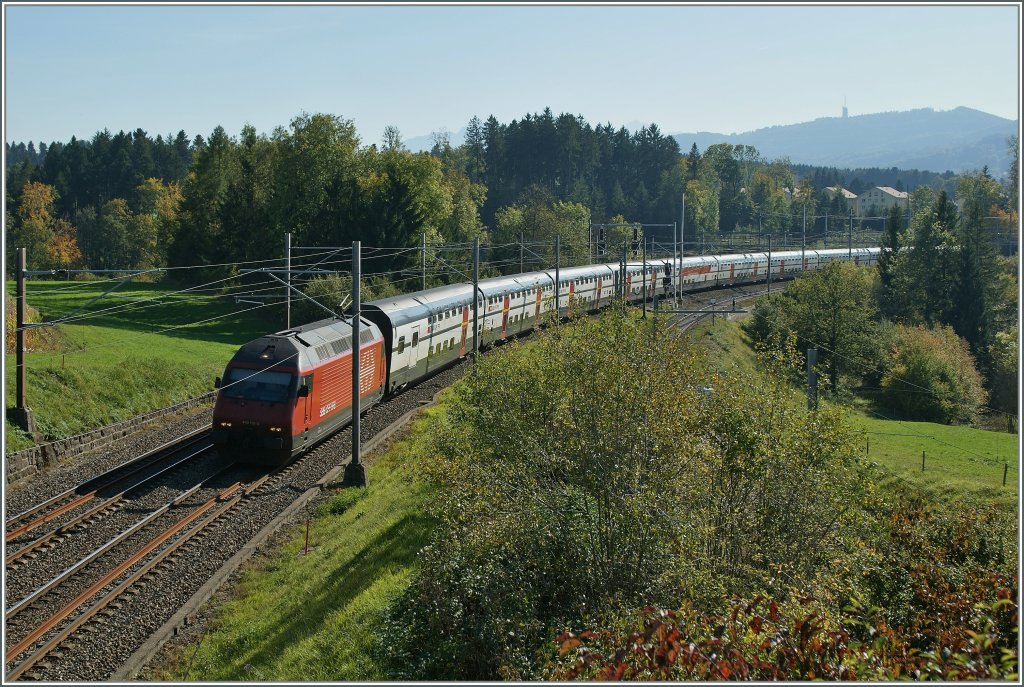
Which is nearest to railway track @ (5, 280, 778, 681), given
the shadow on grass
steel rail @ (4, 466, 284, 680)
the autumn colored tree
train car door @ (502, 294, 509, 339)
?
steel rail @ (4, 466, 284, 680)

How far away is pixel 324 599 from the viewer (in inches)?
721

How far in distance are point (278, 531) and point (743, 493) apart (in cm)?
1128

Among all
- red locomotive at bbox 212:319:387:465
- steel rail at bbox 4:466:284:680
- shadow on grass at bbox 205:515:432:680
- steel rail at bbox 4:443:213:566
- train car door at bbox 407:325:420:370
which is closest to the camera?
steel rail at bbox 4:466:284:680

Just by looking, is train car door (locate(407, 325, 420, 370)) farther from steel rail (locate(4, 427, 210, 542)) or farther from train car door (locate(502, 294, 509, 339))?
train car door (locate(502, 294, 509, 339))

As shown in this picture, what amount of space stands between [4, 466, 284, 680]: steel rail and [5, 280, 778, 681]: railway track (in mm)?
21

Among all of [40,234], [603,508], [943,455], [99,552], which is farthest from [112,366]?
[40,234]

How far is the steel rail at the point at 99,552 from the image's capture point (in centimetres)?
1711

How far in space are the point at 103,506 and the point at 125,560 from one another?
145 inches

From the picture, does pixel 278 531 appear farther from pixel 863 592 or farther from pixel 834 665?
pixel 834 665

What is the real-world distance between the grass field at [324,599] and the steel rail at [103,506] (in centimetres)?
452

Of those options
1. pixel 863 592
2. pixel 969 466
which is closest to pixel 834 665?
pixel 863 592

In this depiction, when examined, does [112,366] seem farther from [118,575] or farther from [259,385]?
[118,575]

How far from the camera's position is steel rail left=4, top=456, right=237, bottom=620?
17.1 metres

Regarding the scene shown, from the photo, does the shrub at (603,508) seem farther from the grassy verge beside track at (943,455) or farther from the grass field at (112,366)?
the grassy verge beside track at (943,455)
